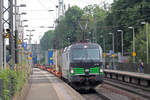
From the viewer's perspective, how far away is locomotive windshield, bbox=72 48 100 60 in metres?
19.4

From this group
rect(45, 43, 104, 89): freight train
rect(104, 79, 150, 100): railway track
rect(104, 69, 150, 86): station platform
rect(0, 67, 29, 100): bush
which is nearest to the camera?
rect(0, 67, 29, 100): bush

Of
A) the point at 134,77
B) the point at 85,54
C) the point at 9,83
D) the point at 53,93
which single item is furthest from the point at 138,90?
the point at 9,83

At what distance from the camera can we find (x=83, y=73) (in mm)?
18844

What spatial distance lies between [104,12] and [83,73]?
76.1 meters

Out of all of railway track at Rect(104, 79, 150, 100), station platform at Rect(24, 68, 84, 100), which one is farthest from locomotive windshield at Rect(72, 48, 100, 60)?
railway track at Rect(104, 79, 150, 100)

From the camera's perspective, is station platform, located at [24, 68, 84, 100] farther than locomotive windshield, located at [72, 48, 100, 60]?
No

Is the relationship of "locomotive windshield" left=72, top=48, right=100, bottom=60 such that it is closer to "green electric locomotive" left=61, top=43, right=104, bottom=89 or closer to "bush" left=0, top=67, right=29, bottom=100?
"green electric locomotive" left=61, top=43, right=104, bottom=89

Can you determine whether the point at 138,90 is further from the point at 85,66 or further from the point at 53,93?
the point at 53,93

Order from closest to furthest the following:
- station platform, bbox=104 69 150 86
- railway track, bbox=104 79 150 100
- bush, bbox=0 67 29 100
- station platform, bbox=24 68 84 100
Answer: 1. bush, bbox=0 67 29 100
2. station platform, bbox=24 68 84 100
3. railway track, bbox=104 79 150 100
4. station platform, bbox=104 69 150 86

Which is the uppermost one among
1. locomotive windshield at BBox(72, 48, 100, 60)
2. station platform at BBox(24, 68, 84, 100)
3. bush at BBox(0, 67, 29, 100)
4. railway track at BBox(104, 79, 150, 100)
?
locomotive windshield at BBox(72, 48, 100, 60)

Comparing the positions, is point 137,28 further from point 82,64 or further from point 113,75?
point 82,64

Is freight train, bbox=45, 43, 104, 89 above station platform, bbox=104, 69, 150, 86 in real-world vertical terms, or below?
above

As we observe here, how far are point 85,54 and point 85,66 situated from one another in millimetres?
988

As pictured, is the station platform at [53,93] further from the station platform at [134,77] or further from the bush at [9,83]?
the station platform at [134,77]
